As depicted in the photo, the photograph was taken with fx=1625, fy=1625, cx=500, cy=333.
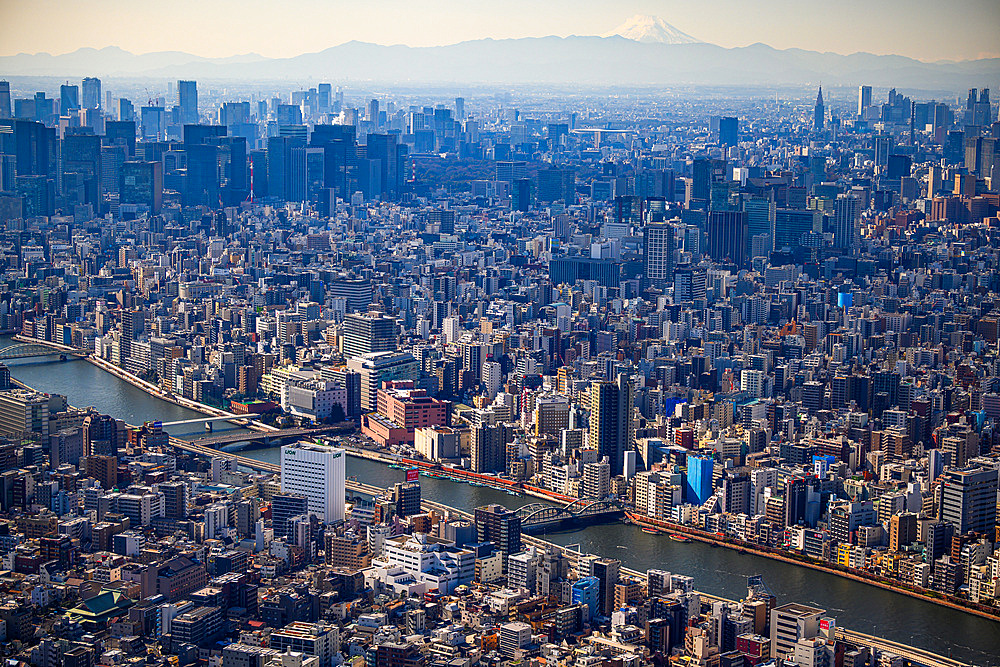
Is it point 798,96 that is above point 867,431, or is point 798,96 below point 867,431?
above

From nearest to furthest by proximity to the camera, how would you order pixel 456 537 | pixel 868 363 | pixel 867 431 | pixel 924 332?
pixel 456 537 → pixel 867 431 → pixel 868 363 → pixel 924 332

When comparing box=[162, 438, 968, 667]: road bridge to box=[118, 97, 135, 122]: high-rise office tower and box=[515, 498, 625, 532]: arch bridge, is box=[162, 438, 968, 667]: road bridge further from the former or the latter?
box=[118, 97, 135, 122]: high-rise office tower

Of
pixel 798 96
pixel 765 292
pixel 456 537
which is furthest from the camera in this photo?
pixel 798 96

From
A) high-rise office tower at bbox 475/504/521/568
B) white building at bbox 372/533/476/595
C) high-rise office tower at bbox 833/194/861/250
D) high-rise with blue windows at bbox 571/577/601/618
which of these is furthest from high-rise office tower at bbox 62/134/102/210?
high-rise with blue windows at bbox 571/577/601/618

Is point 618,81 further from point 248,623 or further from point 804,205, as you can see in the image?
point 248,623

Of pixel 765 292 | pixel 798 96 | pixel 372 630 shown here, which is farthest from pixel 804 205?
pixel 372 630

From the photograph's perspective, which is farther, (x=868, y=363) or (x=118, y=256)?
(x=118, y=256)
